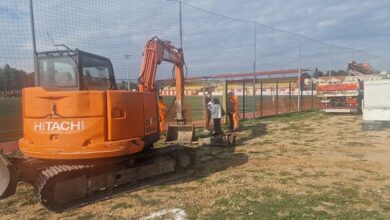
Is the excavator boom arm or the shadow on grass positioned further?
the shadow on grass

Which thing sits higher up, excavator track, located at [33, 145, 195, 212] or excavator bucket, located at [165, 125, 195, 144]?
excavator bucket, located at [165, 125, 195, 144]

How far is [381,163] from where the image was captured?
8953mm

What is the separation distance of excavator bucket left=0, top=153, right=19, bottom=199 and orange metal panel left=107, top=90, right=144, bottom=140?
5.02ft

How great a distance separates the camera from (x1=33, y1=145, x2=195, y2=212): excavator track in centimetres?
612

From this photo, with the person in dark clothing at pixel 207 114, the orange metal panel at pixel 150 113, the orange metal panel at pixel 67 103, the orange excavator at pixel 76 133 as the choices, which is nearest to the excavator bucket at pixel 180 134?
the orange metal panel at pixel 150 113

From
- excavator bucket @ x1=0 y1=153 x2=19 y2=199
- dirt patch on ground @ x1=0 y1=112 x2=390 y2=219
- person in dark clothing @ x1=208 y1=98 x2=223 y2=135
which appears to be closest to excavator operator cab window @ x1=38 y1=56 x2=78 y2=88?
excavator bucket @ x1=0 y1=153 x2=19 y2=199

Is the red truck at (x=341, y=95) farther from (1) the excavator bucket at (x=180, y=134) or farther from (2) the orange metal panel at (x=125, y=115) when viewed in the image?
(2) the orange metal panel at (x=125, y=115)

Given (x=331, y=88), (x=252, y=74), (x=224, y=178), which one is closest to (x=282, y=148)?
(x=224, y=178)

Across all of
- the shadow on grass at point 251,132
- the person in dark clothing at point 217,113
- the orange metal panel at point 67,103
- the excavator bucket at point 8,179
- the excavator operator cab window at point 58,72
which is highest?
the excavator operator cab window at point 58,72

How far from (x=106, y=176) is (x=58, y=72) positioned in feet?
6.50

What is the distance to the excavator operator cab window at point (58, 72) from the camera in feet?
21.7

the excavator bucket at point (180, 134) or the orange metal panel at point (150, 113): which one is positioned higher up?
the orange metal panel at point (150, 113)

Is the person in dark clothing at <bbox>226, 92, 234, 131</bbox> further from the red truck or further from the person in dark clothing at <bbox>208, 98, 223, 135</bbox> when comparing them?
the red truck

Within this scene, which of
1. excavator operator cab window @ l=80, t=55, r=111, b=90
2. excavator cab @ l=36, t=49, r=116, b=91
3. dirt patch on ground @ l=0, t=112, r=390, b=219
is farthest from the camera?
excavator operator cab window @ l=80, t=55, r=111, b=90
